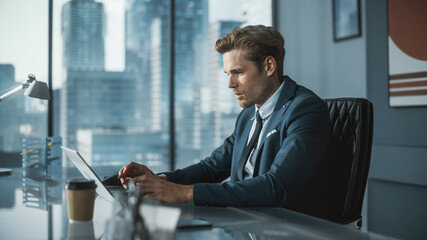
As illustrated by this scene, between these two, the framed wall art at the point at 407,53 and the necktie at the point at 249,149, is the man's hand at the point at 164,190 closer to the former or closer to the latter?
the necktie at the point at 249,149

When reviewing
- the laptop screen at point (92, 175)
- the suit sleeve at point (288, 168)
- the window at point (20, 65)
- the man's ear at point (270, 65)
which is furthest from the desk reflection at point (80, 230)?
the window at point (20, 65)

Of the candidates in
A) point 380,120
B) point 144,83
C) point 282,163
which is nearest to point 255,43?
point 282,163

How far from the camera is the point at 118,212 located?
750 millimetres

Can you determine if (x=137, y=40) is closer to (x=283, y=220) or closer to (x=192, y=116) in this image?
(x=192, y=116)

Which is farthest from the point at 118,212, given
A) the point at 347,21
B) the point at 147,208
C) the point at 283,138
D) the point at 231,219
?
the point at 347,21

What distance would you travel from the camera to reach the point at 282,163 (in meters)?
1.46

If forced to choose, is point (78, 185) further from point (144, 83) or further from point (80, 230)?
point (144, 83)

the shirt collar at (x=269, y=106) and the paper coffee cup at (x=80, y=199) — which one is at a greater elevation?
the shirt collar at (x=269, y=106)

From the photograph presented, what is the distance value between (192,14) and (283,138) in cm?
277

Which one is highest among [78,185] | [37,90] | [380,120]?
[37,90]

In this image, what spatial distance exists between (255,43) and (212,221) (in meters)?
0.85

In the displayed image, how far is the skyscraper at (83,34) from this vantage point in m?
3.74

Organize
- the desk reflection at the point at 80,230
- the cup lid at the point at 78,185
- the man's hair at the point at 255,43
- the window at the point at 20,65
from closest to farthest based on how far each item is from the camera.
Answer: the desk reflection at the point at 80,230, the cup lid at the point at 78,185, the man's hair at the point at 255,43, the window at the point at 20,65

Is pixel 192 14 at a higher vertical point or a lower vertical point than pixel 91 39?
higher
